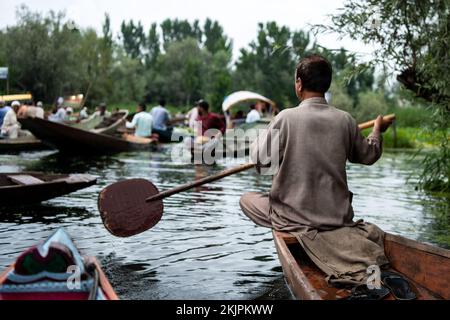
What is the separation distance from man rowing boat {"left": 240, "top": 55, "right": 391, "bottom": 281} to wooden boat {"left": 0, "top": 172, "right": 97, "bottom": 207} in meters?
3.98

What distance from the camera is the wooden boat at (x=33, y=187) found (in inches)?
286

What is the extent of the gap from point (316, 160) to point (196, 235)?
2996mm

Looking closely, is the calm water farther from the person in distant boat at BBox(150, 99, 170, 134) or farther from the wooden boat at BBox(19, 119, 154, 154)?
the person in distant boat at BBox(150, 99, 170, 134)

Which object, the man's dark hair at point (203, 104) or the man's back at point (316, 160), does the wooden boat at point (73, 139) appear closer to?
the man's dark hair at point (203, 104)

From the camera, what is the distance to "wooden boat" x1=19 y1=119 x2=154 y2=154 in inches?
591

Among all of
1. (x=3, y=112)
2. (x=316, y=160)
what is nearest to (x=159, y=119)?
(x=3, y=112)

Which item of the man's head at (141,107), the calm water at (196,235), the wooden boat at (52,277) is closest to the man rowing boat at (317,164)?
the calm water at (196,235)

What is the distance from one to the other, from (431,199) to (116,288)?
7.21 meters

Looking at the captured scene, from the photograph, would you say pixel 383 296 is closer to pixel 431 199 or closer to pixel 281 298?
pixel 281 298

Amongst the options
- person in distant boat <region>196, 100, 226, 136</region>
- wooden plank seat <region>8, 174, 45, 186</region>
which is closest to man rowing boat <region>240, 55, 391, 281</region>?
wooden plank seat <region>8, 174, 45, 186</region>

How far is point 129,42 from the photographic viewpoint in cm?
10306

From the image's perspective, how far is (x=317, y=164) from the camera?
13.2 feet

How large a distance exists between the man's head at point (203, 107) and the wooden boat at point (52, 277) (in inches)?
436
